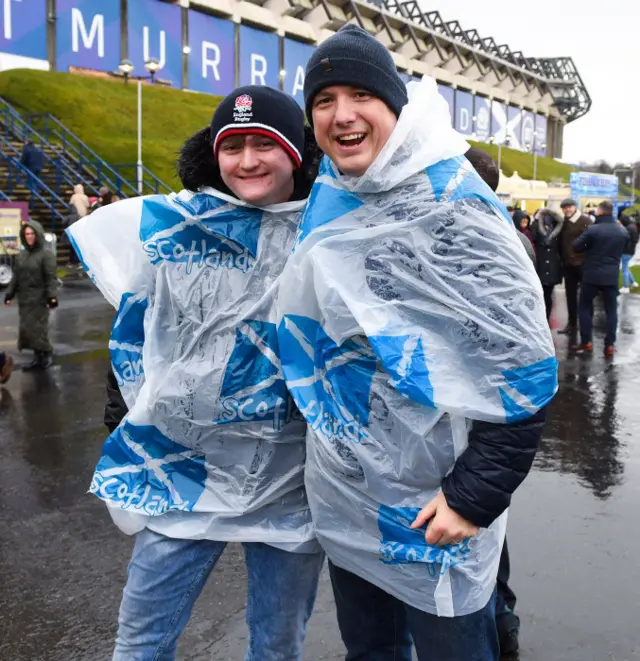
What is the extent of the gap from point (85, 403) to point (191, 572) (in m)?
4.52

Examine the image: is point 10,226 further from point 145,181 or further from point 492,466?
point 492,466

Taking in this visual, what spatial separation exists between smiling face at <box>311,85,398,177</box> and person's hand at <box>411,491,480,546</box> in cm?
75

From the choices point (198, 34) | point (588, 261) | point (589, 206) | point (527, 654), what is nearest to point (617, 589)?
point (527, 654)

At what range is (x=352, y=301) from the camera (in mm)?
1618

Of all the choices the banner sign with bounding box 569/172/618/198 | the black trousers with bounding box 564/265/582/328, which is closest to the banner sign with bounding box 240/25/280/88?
the banner sign with bounding box 569/172/618/198

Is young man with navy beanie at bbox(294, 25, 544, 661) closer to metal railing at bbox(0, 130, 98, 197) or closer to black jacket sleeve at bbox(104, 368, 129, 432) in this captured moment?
black jacket sleeve at bbox(104, 368, 129, 432)

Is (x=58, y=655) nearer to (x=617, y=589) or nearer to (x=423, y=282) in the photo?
(x=423, y=282)

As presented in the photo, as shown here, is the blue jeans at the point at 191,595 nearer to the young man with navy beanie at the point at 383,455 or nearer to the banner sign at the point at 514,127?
the young man with navy beanie at the point at 383,455

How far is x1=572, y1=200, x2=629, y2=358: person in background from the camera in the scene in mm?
8148

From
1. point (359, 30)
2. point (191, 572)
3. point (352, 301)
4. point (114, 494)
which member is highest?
point (359, 30)

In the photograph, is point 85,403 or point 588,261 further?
point 588,261

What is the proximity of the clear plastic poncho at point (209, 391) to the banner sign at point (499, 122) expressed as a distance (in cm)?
6592

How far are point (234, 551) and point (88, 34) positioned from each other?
3233cm

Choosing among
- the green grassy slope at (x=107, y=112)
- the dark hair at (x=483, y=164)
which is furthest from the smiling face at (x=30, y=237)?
the green grassy slope at (x=107, y=112)
